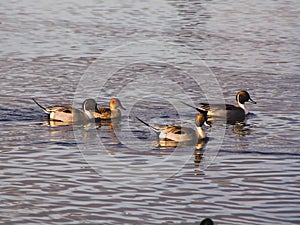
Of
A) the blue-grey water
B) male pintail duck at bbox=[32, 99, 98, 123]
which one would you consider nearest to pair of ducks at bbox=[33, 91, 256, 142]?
male pintail duck at bbox=[32, 99, 98, 123]

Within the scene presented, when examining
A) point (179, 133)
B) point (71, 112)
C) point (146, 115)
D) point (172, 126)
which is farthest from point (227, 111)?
point (71, 112)

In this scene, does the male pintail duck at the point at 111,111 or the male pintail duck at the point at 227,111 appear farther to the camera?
the male pintail duck at the point at 227,111

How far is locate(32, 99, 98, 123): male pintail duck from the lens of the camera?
730 inches

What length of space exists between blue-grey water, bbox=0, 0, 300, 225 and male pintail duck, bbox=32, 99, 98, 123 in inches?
11.6

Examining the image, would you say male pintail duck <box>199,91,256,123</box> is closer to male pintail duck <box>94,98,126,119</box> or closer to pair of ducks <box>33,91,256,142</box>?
pair of ducks <box>33,91,256,142</box>

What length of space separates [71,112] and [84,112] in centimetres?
51

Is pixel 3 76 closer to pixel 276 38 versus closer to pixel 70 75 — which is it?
pixel 70 75

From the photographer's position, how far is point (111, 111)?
63.7ft

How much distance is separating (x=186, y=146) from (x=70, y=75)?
Answer: 8.25 meters

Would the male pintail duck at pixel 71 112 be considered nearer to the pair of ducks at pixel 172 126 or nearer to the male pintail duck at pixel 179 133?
the pair of ducks at pixel 172 126

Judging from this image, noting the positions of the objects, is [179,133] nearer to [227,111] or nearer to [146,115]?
[146,115]

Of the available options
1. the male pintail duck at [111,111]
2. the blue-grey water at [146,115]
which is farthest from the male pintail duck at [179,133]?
the male pintail duck at [111,111]

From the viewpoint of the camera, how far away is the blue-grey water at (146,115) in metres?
12.0

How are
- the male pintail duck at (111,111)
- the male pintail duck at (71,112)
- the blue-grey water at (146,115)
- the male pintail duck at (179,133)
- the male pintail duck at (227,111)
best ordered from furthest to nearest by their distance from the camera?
the male pintail duck at (227,111) → the male pintail duck at (111,111) → the male pintail duck at (71,112) → the male pintail duck at (179,133) → the blue-grey water at (146,115)
